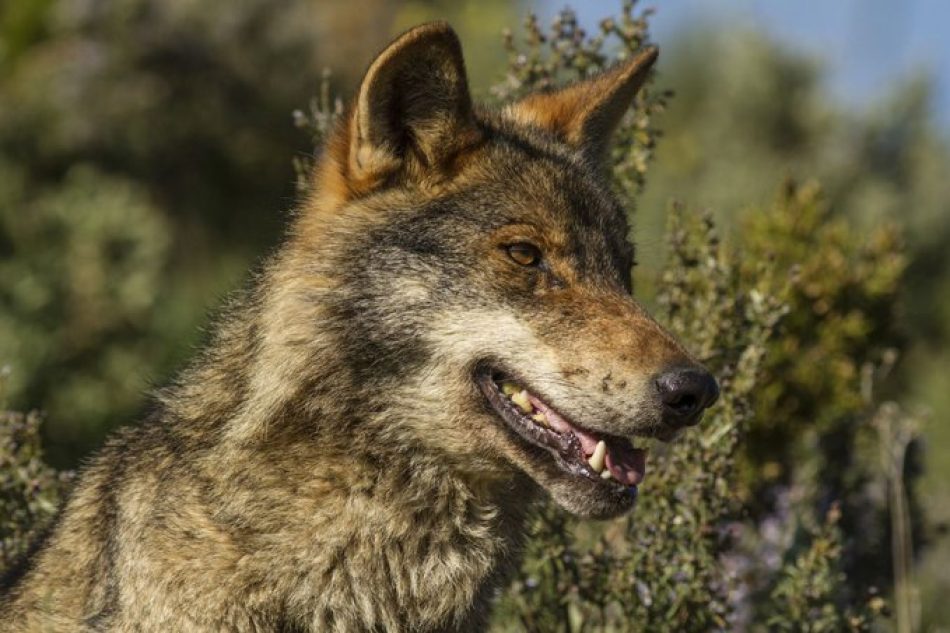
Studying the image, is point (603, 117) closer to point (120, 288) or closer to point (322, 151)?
point (322, 151)

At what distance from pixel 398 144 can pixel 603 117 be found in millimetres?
1078

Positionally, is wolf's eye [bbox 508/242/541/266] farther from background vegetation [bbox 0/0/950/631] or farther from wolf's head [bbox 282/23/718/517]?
background vegetation [bbox 0/0/950/631]

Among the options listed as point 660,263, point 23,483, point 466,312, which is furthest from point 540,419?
point 660,263

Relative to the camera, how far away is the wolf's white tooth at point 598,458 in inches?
166

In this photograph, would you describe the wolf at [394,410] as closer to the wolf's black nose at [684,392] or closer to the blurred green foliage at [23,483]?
the wolf's black nose at [684,392]

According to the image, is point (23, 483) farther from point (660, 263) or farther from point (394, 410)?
point (660, 263)

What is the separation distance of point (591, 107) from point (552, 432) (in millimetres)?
1469

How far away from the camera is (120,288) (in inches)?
519

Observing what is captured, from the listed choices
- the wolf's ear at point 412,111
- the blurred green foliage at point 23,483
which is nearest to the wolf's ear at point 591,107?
the wolf's ear at point 412,111

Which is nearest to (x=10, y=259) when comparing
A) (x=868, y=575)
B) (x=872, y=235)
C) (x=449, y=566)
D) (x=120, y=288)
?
(x=120, y=288)

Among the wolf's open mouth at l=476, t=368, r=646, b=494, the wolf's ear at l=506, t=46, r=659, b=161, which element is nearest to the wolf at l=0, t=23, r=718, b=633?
the wolf's open mouth at l=476, t=368, r=646, b=494

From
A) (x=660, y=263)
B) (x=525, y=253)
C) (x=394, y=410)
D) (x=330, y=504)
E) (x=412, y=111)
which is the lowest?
(x=330, y=504)

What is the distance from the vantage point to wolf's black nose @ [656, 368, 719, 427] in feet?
13.2

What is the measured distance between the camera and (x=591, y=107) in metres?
5.19
